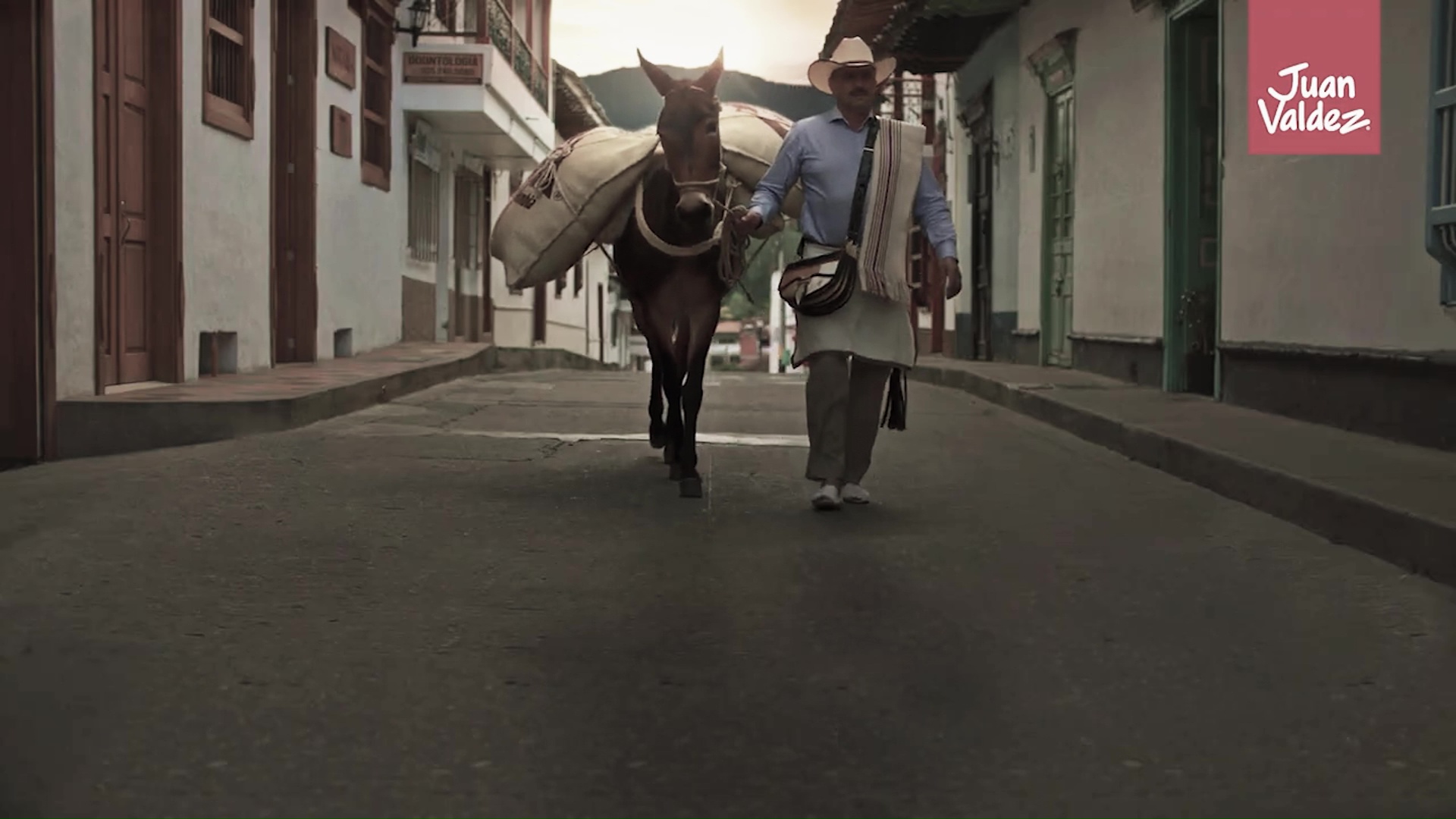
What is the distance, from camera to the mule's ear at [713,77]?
775 centimetres

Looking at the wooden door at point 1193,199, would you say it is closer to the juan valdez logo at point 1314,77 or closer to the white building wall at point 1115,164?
the white building wall at point 1115,164

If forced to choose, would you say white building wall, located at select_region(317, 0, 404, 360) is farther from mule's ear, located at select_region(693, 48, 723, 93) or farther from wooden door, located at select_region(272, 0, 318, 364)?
mule's ear, located at select_region(693, 48, 723, 93)

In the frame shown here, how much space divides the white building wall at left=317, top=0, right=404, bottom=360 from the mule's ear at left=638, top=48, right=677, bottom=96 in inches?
373

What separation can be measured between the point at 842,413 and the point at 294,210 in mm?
9967

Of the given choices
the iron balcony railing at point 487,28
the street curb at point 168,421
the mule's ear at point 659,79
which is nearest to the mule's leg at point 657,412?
the mule's ear at point 659,79

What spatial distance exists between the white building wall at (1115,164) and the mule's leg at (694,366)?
683 cm

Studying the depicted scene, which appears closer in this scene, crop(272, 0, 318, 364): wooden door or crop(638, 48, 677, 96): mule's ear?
crop(638, 48, 677, 96): mule's ear

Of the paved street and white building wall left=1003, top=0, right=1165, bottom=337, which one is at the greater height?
white building wall left=1003, top=0, right=1165, bottom=337

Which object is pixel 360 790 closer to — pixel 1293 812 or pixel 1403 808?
pixel 1293 812

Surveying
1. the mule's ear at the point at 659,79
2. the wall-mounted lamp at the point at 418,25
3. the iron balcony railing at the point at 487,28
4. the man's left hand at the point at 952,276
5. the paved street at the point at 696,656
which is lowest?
the paved street at the point at 696,656

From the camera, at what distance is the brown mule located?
762 cm

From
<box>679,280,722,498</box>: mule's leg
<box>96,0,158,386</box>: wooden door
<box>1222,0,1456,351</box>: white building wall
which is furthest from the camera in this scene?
<box>96,0,158,386</box>: wooden door

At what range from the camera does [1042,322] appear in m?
19.2

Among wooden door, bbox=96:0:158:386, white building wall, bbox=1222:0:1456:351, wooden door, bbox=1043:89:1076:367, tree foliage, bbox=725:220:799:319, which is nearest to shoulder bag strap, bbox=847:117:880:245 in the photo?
white building wall, bbox=1222:0:1456:351
